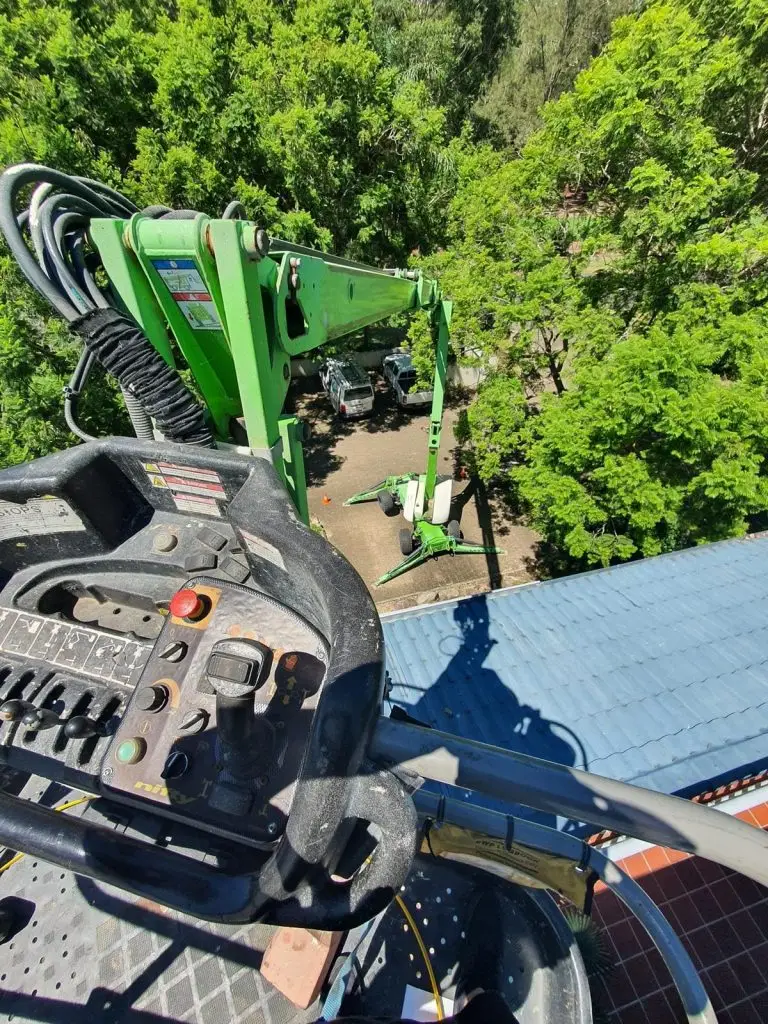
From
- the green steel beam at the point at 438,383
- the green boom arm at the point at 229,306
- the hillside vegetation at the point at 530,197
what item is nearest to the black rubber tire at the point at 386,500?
the green steel beam at the point at 438,383

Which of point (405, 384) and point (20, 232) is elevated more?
point (20, 232)

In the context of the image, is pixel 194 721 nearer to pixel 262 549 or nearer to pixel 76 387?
pixel 262 549

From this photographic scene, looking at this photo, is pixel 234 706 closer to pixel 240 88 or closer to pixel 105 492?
pixel 105 492

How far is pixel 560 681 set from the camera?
572 centimetres

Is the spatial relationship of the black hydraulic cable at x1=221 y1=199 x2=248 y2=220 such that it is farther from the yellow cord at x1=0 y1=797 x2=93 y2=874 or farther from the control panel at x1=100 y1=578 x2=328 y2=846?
the yellow cord at x1=0 y1=797 x2=93 y2=874

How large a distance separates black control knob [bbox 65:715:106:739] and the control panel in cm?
11

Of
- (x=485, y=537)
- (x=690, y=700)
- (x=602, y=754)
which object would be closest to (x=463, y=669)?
(x=602, y=754)

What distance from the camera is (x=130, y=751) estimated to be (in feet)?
5.07

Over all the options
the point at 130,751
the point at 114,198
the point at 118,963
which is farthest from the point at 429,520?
the point at 130,751

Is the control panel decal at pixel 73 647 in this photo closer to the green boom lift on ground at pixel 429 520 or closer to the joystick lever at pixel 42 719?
the joystick lever at pixel 42 719

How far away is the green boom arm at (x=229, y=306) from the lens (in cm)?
224

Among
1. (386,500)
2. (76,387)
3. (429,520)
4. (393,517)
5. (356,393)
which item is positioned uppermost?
(76,387)

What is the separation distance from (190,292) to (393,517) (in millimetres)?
9367

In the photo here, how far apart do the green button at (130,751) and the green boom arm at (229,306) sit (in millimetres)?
1540
